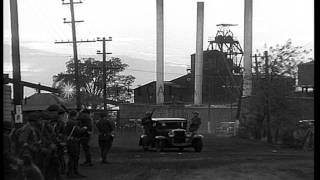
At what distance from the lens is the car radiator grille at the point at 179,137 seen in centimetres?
2669

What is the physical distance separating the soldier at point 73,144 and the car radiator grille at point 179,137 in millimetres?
10938

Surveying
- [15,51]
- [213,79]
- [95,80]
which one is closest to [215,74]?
[213,79]

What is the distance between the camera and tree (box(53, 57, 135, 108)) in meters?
97.7

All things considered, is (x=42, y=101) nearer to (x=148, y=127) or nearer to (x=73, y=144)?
(x=148, y=127)

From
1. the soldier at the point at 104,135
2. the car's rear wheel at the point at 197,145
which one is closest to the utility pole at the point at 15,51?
the soldier at the point at 104,135

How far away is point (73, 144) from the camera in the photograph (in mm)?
15523

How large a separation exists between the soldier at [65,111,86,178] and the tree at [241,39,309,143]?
2464cm

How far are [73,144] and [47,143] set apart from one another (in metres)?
3.52

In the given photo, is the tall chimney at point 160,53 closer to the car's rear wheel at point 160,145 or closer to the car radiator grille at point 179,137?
the car radiator grille at point 179,137

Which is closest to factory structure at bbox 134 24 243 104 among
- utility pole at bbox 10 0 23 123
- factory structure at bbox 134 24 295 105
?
factory structure at bbox 134 24 295 105

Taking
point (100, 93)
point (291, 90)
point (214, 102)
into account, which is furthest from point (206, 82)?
point (291, 90)

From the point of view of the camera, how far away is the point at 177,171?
650 inches

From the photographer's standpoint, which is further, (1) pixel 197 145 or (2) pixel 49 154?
(1) pixel 197 145

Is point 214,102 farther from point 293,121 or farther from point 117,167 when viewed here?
point 117,167
